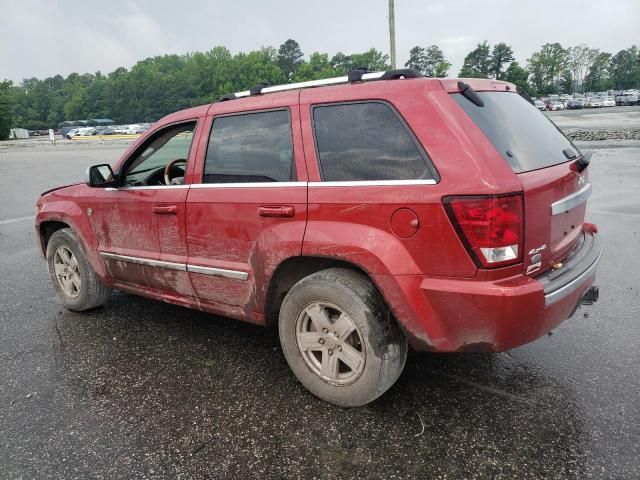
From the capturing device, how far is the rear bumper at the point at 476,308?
2336 millimetres

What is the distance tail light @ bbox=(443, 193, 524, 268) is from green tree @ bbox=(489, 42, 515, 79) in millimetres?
125495

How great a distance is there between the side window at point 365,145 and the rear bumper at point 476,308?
56cm

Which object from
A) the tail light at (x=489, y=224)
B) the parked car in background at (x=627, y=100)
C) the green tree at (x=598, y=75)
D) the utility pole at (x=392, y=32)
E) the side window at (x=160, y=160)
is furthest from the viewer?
the green tree at (x=598, y=75)

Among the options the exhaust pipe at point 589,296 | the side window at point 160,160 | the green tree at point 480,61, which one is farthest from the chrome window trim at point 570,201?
the green tree at point 480,61

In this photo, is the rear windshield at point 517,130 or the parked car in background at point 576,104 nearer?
the rear windshield at point 517,130

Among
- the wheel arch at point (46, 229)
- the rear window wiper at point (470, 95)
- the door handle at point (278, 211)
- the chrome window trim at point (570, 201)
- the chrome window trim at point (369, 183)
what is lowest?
the wheel arch at point (46, 229)

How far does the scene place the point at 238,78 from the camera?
124 meters

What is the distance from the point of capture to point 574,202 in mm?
2867

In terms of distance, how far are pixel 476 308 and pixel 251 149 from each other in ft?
5.64

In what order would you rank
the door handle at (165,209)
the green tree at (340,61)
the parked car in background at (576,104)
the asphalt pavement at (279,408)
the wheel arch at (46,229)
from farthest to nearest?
the green tree at (340,61)
the parked car in background at (576,104)
the wheel arch at (46,229)
the door handle at (165,209)
the asphalt pavement at (279,408)

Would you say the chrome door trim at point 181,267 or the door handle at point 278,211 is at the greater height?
the door handle at point 278,211

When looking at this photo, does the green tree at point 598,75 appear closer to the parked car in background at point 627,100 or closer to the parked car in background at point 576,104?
the parked car in background at point 627,100

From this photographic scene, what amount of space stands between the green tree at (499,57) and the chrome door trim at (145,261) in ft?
410

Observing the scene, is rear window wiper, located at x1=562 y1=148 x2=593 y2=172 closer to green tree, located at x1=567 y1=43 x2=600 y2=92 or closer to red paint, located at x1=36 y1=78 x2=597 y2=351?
red paint, located at x1=36 y1=78 x2=597 y2=351
